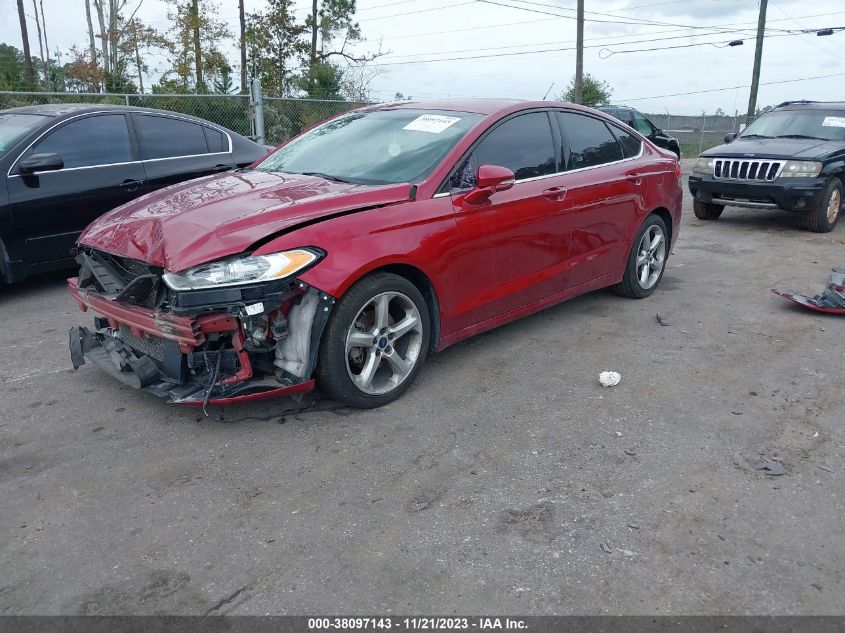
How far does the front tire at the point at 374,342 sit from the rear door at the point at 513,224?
1.38 ft

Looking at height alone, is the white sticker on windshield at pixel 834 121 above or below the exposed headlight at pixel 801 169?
above

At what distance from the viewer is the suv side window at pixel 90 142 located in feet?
20.8

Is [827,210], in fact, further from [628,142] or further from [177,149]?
[177,149]

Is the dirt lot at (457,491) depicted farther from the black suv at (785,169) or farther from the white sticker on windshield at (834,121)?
the white sticker on windshield at (834,121)

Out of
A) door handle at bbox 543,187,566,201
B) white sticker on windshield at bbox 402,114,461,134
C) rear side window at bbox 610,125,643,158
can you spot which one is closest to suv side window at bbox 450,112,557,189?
door handle at bbox 543,187,566,201

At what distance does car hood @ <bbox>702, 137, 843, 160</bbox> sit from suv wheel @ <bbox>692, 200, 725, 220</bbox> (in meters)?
0.81

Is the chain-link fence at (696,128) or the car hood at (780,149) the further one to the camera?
the chain-link fence at (696,128)

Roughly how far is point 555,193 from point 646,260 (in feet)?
5.80

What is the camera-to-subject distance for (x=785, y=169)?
31.3 ft

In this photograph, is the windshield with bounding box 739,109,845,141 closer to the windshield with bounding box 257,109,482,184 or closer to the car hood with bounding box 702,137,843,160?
the car hood with bounding box 702,137,843,160

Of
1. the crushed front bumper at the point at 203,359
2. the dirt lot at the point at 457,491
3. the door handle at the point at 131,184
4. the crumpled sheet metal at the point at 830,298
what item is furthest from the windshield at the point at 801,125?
the crushed front bumper at the point at 203,359

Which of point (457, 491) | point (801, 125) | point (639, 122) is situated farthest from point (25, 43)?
point (457, 491)

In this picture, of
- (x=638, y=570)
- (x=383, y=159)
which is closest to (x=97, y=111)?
(x=383, y=159)

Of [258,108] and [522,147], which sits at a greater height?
[258,108]
